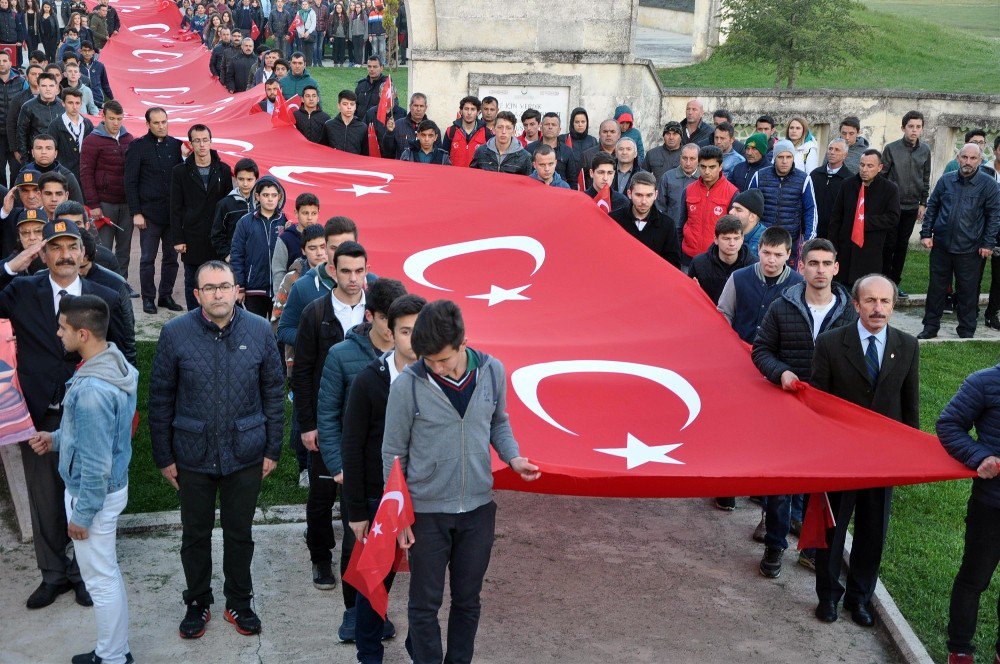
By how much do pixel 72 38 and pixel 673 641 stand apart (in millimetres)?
17095

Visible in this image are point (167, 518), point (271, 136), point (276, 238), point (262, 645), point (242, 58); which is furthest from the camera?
point (242, 58)

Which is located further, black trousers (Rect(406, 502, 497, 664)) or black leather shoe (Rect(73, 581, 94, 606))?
black leather shoe (Rect(73, 581, 94, 606))

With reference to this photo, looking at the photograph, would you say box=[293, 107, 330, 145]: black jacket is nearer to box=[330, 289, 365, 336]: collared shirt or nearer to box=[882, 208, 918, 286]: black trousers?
box=[882, 208, 918, 286]: black trousers

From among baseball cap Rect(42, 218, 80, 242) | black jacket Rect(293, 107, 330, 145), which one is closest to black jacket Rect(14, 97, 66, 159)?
black jacket Rect(293, 107, 330, 145)

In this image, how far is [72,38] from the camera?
19.6 m

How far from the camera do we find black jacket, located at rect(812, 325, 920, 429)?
6047 mm

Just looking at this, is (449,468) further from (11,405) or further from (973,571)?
(973,571)

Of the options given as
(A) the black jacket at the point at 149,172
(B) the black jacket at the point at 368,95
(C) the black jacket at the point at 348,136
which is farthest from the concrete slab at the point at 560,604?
(B) the black jacket at the point at 368,95

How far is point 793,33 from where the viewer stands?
19.5 meters

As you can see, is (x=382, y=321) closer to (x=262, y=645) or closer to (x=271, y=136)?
(x=262, y=645)

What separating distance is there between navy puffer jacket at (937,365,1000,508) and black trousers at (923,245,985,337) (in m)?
6.41

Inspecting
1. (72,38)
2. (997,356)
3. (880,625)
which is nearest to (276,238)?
(880,625)

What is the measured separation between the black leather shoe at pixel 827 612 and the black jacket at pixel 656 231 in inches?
129

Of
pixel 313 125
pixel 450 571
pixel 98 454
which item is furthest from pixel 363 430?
pixel 313 125
